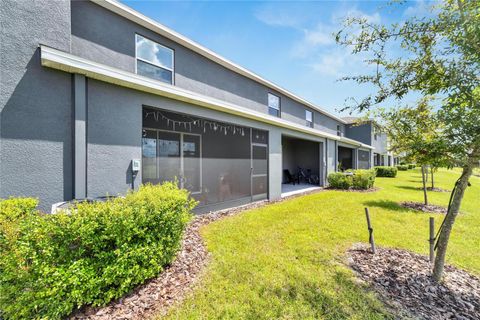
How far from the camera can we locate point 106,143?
15.3ft

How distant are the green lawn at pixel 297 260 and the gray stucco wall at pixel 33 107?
3.65 metres

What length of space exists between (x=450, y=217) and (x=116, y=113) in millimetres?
6779

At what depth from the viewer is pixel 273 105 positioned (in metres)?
11.9

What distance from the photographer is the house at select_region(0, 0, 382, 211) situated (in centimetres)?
381

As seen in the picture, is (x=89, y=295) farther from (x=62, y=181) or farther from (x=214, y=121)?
(x=214, y=121)

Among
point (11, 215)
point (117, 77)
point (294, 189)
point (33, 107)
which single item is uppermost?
point (117, 77)

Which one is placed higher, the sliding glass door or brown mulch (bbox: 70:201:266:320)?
the sliding glass door

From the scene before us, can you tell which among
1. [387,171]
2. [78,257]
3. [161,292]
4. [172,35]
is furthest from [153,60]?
[387,171]

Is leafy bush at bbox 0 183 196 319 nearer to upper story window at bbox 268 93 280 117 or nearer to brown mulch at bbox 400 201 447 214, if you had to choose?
upper story window at bbox 268 93 280 117

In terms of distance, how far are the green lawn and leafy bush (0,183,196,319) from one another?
93cm

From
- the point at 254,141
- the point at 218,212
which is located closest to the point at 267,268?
the point at 218,212

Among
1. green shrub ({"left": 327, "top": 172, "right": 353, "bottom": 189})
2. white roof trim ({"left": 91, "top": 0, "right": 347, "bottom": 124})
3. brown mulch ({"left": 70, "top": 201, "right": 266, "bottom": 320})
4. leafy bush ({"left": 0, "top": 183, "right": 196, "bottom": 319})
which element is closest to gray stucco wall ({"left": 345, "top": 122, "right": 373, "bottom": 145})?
green shrub ({"left": 327, "top": 172, "right": 353, "bottom": 189})

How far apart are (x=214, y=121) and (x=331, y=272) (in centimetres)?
569

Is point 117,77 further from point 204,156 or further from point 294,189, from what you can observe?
point 294,189
